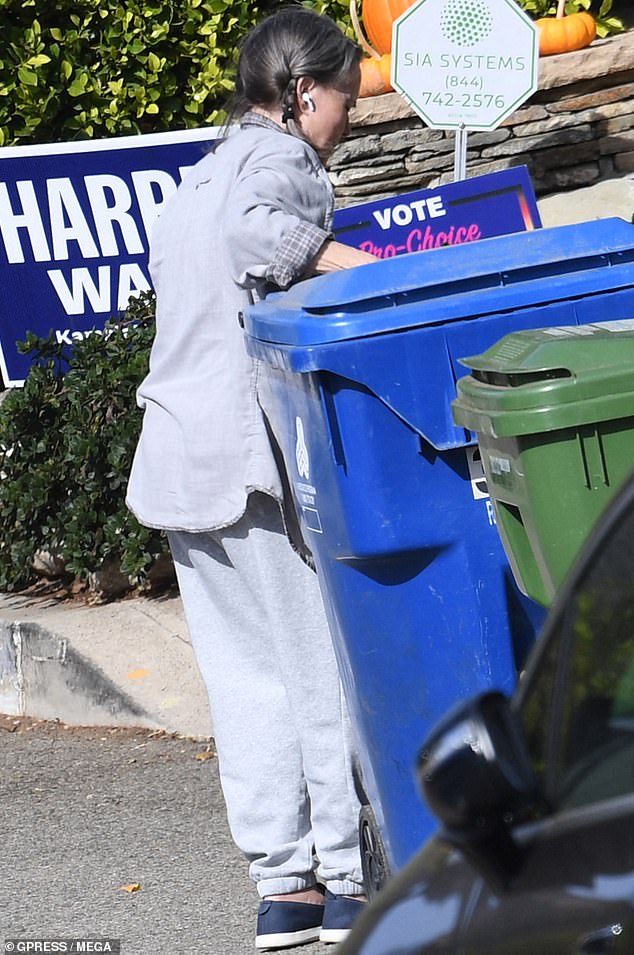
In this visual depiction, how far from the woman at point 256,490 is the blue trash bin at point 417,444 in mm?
281

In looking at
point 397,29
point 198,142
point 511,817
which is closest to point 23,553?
point 198,142

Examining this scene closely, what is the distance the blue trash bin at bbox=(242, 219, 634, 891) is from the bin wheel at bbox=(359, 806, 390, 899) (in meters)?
0.19

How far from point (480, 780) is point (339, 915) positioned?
1.95 meters

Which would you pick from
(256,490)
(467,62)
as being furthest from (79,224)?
(256,490)

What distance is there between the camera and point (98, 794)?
4566 mm

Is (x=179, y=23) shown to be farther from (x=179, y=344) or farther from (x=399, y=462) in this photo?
(x=399, y=462)

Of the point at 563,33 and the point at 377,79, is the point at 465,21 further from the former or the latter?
the point at 563,33

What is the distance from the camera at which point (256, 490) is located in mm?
3191

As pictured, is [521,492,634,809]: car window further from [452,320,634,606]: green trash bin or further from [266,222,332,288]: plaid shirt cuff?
[266,222,332,288]: plaid shirt cuff

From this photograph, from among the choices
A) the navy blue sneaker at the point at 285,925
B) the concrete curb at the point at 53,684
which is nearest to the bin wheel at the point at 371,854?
the navy blue sneaker at the point at 285,925

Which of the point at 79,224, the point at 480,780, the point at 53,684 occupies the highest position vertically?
the point at 480,780

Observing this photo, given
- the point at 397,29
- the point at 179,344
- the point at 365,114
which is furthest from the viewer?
the point at 365,114

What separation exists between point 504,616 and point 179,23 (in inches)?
207

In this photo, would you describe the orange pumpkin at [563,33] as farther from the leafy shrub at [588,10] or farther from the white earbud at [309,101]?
the white earbud at [309,101]
